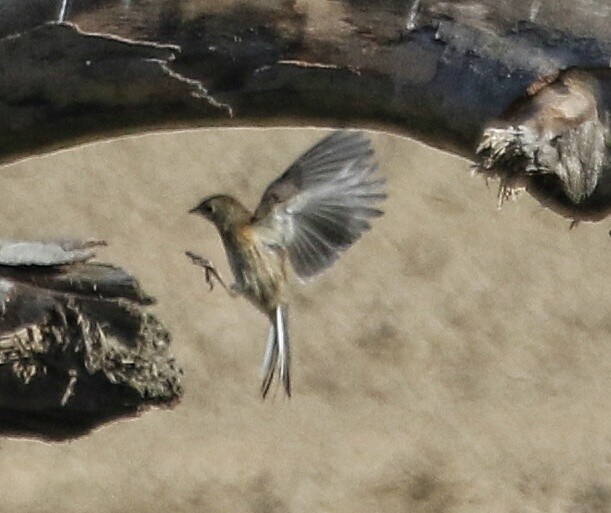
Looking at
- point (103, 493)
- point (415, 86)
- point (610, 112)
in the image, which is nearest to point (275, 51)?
point (415, 86)

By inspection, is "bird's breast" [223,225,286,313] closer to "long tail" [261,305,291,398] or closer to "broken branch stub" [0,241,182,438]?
"long tail" [261,305,291,398]

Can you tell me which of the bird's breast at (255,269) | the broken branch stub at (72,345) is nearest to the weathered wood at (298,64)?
the broken branch stub at (72,345)

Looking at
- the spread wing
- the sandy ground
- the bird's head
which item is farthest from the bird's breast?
the sandy ground

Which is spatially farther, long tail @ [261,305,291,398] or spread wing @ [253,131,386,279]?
long tail @ [261,305,291,398]

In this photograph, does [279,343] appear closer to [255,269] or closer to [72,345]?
[255,269]

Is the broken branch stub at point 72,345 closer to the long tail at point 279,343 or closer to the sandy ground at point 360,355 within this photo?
the long tail at point 279,343

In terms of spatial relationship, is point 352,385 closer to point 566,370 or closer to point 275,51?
point 566,370

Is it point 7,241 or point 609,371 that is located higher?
point 7,241
